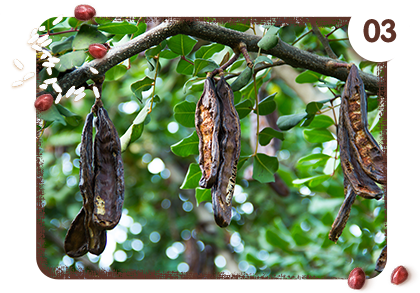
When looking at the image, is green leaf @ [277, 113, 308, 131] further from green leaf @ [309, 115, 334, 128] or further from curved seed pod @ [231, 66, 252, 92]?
curved seed pod @ [231, 66, 252, 92]

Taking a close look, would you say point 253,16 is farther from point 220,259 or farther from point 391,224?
point 220,259

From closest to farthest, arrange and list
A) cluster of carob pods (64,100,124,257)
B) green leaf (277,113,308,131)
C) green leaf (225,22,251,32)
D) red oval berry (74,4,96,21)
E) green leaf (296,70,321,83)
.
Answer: cluster of carob pods (64,100,124,257), red oval berry (74,4,96,21), green leaf (225,22,251,32), green leaf (277,113,308,131), green leaf (296,70,321,83)

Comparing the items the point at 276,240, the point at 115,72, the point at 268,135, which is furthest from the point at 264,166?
the point at 276,240

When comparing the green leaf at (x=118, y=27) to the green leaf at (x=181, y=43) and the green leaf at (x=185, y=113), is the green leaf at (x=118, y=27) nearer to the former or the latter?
the green leaf at (x=181, y=43)

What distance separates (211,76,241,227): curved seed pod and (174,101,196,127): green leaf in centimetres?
35

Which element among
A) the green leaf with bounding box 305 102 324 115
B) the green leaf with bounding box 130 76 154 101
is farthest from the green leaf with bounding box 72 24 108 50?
the green leaf with bounding box 305 102 324 115

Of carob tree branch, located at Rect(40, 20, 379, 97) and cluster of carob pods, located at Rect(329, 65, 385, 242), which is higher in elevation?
carob tree branch, located at Rect(40, 20, 379, 97)

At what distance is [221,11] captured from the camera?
103 cm

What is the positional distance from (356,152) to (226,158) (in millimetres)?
265

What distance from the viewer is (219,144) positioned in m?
0.77

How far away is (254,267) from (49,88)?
2018 mm

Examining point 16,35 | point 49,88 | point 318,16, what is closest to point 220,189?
point 49,88

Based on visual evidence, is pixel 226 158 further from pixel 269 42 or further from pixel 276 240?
pixel 276 240

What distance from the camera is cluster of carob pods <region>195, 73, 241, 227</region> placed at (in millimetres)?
717
